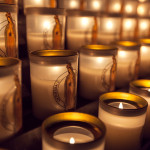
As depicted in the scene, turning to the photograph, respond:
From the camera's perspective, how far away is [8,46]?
67 centimetres

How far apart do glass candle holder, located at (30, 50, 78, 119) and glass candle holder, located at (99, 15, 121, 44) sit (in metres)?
0.41

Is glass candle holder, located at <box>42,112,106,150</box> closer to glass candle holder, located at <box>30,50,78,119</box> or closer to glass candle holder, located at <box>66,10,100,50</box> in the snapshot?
glass candle holder, located at <box>30,50,78,119</box>

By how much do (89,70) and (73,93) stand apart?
15 centimetres

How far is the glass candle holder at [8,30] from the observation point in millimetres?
629

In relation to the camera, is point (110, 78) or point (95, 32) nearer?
point (110, 78)

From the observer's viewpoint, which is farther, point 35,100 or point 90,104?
point 90,104

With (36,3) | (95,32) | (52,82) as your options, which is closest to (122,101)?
(52,82)

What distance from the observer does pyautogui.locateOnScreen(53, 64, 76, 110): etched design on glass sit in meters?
0.65

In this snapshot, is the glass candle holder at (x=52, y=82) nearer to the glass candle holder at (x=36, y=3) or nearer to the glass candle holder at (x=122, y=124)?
Answer: the glass candle holder at (x=122, y=124)

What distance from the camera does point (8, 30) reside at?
2.15 ft

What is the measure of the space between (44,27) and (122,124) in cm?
41

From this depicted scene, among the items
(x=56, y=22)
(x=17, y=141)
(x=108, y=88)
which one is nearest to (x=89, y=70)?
(x=108, y=88)

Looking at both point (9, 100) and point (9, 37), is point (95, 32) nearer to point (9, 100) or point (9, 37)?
point (9, 37)

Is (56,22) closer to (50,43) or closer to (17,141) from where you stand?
(50,43)
